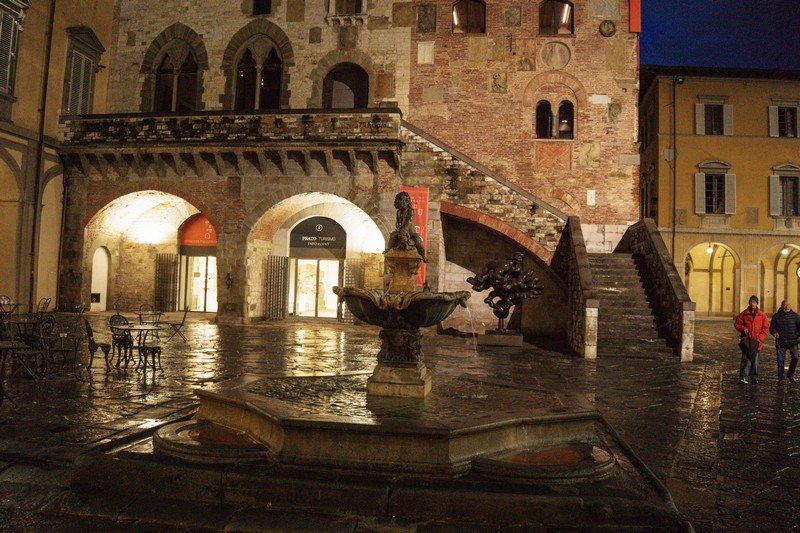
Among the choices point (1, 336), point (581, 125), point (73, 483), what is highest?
point (581, 125)

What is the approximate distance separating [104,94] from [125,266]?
236 inches

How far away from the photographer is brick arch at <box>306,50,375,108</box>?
19.1m

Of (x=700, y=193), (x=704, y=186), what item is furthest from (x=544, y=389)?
(x=704, y=186)

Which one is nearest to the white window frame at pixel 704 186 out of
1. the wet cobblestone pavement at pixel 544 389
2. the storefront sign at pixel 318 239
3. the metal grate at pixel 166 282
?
the wet cobblestone pavement at pixel 544 389

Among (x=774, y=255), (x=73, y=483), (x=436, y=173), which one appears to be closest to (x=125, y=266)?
(x=436, y=173)

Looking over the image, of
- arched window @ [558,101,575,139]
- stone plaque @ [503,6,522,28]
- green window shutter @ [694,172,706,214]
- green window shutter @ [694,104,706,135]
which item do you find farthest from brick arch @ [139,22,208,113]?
green window shutter @ [694,172,706,214]

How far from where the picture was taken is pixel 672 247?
26125 millimetres

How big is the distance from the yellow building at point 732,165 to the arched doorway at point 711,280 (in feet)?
8.41

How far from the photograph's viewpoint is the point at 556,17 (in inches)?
739

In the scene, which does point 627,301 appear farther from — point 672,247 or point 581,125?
point 672,247

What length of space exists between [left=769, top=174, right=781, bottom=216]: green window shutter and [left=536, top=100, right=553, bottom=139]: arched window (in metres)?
Result: 13.9

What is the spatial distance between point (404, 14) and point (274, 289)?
987 cm

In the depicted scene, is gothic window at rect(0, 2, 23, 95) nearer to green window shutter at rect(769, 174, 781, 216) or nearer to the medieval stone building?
the medieval stone building

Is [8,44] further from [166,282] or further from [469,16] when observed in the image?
[469,16]
